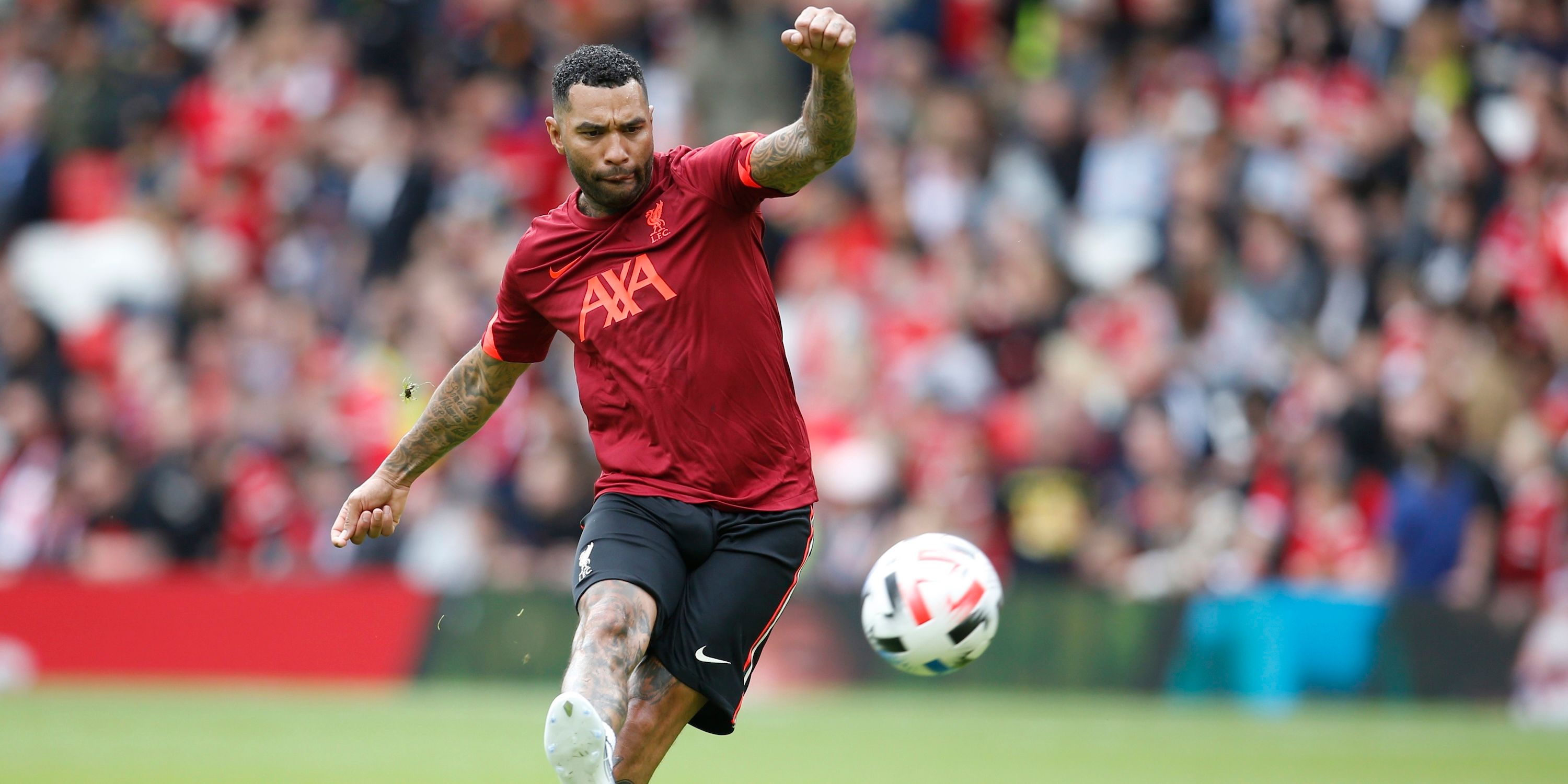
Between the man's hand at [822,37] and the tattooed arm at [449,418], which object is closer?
the man's hand at [822,37]

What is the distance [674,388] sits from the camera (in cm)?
636

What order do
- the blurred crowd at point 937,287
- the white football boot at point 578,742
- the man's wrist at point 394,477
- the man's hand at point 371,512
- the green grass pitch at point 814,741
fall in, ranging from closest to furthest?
1. the white football boot at point 578,742
2. the man's hand at point 371,512
3. the man's wrist at point 394,477
4. the green grass pitch at point 814,741
5. the blurred crowd at point 937,287

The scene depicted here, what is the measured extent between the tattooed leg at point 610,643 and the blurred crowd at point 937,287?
26.5ft

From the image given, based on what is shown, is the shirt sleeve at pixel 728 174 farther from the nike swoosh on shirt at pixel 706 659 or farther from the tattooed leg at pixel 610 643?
the nike swoosh on shirt at pixel 706 659

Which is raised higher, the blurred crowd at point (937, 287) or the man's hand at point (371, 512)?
the blurred crowd at point (937, 287)

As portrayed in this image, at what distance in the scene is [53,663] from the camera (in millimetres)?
15844

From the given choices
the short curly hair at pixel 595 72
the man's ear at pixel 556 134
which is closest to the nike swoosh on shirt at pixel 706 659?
the man's ear at pixel 556 134

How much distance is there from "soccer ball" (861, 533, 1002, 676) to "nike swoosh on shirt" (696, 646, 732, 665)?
0.94 m

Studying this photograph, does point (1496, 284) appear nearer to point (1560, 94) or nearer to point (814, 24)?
point (1560, 94)

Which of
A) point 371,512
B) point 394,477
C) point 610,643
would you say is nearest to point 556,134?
point 394,477

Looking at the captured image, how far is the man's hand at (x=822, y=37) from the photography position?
563 cm

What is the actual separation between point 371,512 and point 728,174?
170 cm

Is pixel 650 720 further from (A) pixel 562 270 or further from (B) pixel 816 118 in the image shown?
(B) pixel 816 118

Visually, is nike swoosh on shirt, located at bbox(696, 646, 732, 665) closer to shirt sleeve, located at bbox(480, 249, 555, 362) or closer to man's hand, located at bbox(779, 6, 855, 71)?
shirt sleeve, located at bbox(480, 249, 555, 362)
